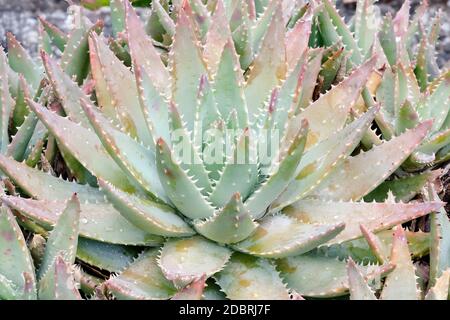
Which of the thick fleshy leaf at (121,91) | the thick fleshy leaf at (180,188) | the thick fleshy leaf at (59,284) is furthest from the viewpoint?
the thick fleshy leaf at (121,91)

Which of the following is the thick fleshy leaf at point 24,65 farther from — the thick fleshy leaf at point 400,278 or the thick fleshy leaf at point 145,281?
the thick fleshy leaf at point 400,278

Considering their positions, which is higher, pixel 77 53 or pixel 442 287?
pixel 77 53

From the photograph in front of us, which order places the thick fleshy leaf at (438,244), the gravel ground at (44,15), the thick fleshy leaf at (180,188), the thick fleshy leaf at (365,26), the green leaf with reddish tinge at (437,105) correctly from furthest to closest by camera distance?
the gravel ground at (44,15) → the thick fleshy leaf at (365,26) → the green leaf with reddish tinge at (437,105) → the thick fleshy leaf at (438,244) → the thick fleshy leaf at (180,188)

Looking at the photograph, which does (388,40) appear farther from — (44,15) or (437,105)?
(44,15)

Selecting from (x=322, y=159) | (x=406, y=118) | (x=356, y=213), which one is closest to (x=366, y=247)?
(x=356, y=213)

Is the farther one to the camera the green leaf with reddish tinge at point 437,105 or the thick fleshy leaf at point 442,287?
the green leaf with reddish tinge at point 437,105

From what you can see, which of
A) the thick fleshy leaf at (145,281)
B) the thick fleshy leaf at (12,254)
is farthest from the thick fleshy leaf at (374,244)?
the thick fleshy leaf at (12,254)

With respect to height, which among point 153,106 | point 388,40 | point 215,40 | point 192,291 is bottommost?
point 192,291
